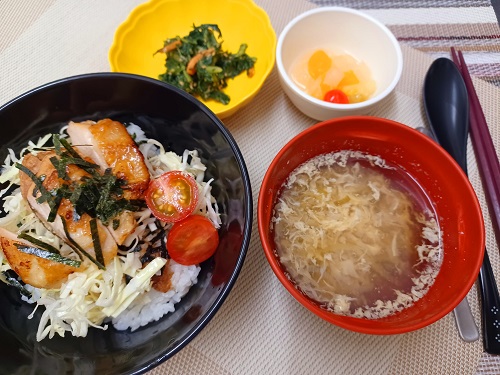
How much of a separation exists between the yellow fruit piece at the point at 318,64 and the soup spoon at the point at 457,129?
0.42 m

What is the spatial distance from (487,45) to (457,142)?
633 millimetres

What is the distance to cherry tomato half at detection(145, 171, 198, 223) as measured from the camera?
1243 mm

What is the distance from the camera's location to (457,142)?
157 centimetres

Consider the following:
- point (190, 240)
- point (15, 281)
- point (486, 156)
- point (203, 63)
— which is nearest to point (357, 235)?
point (190, 240)

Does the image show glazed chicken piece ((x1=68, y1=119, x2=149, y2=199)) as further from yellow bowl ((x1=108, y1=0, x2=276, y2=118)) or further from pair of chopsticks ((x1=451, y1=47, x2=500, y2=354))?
pair of chopsticks ((x1=451, y1=47, x2=500, y2=354))

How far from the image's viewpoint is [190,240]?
124cm

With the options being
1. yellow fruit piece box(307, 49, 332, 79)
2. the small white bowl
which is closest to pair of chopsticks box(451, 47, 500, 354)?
the small white bowl

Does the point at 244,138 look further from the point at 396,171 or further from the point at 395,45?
the point at 395,45

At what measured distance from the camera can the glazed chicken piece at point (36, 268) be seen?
3.91 feet

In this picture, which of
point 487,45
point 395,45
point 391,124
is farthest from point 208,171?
point 487,45

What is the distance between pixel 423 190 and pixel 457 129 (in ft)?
1.17

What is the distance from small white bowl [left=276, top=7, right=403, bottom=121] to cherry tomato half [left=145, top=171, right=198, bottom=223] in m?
0.58

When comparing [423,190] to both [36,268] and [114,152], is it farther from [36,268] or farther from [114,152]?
[36,268]

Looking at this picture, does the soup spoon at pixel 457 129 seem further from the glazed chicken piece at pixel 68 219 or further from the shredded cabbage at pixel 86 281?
the glazed chicken piece at pixel 68 219
